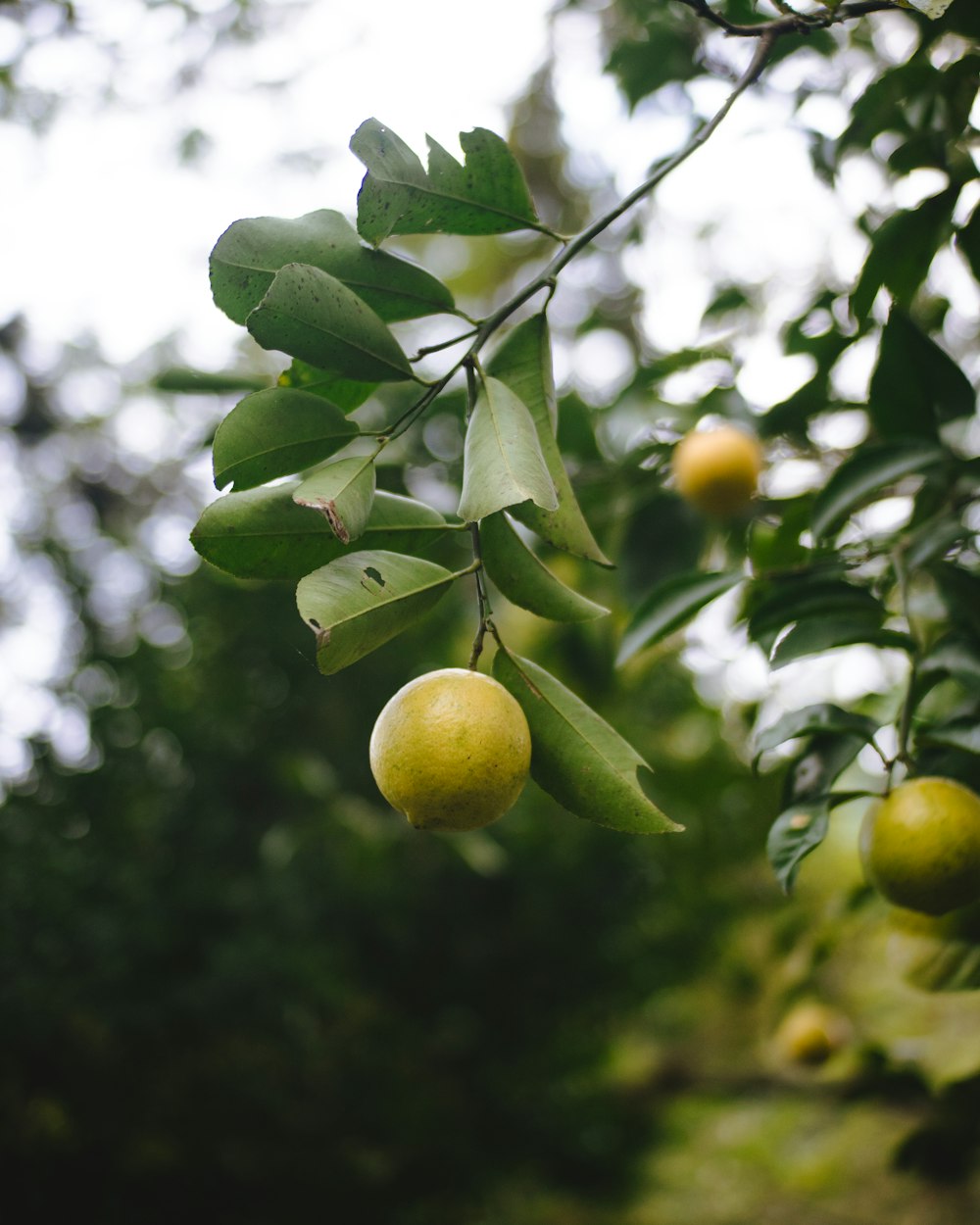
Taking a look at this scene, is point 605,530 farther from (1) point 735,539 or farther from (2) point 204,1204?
(2) point 204,1204

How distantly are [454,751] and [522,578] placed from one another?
156 mm

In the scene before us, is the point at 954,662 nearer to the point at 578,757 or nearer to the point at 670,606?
the point at 670,606

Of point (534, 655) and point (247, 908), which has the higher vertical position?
point (534, 655)

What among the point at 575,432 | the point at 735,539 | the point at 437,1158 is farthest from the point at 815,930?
the point at 437,1158

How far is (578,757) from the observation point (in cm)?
63

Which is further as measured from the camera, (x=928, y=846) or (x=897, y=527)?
(x=897, y=527)

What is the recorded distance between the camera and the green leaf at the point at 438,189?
2.17 feet

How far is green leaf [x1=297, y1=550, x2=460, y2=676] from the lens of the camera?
533mm

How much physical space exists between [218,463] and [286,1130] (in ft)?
6.91

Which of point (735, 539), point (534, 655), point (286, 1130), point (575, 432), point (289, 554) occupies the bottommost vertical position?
point (289, 554)

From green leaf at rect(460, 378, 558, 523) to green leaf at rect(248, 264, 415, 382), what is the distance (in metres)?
0.08

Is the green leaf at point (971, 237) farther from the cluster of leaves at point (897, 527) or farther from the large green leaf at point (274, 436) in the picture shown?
the large green leaf at point (274, 436)

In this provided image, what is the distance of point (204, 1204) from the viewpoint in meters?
2.08

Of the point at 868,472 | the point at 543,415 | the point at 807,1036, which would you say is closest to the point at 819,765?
the point at 868,472
